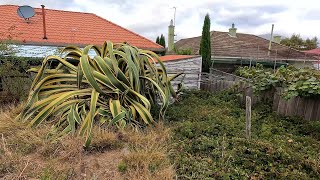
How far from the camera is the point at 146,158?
313 centimetres

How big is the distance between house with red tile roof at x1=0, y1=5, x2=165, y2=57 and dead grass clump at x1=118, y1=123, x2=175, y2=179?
578 centimetres

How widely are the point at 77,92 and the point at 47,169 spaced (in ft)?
6.57

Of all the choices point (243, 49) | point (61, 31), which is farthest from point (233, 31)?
point (61, 31)

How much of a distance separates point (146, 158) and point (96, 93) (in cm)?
178

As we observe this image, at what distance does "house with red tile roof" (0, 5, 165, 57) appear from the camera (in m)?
9.27

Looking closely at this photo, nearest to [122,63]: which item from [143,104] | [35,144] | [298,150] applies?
[143,104]

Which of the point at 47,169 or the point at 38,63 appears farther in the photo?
the point at 38,63

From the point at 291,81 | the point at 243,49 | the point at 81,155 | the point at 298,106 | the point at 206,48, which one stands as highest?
the point at 243,49

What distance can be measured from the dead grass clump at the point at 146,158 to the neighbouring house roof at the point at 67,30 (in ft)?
23.3

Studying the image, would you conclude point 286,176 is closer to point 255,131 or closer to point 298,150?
point 298,150

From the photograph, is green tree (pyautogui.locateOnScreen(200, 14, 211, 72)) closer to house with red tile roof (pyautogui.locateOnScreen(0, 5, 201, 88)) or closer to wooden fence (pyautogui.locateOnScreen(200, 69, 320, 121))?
house with red tile roof (pyautogui.locateOnScreen(0, 5, 201, 88))

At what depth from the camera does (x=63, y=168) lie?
9.59 feet

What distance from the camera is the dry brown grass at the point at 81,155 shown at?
9.43 ft

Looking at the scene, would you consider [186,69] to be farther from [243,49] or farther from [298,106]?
[243,49]
